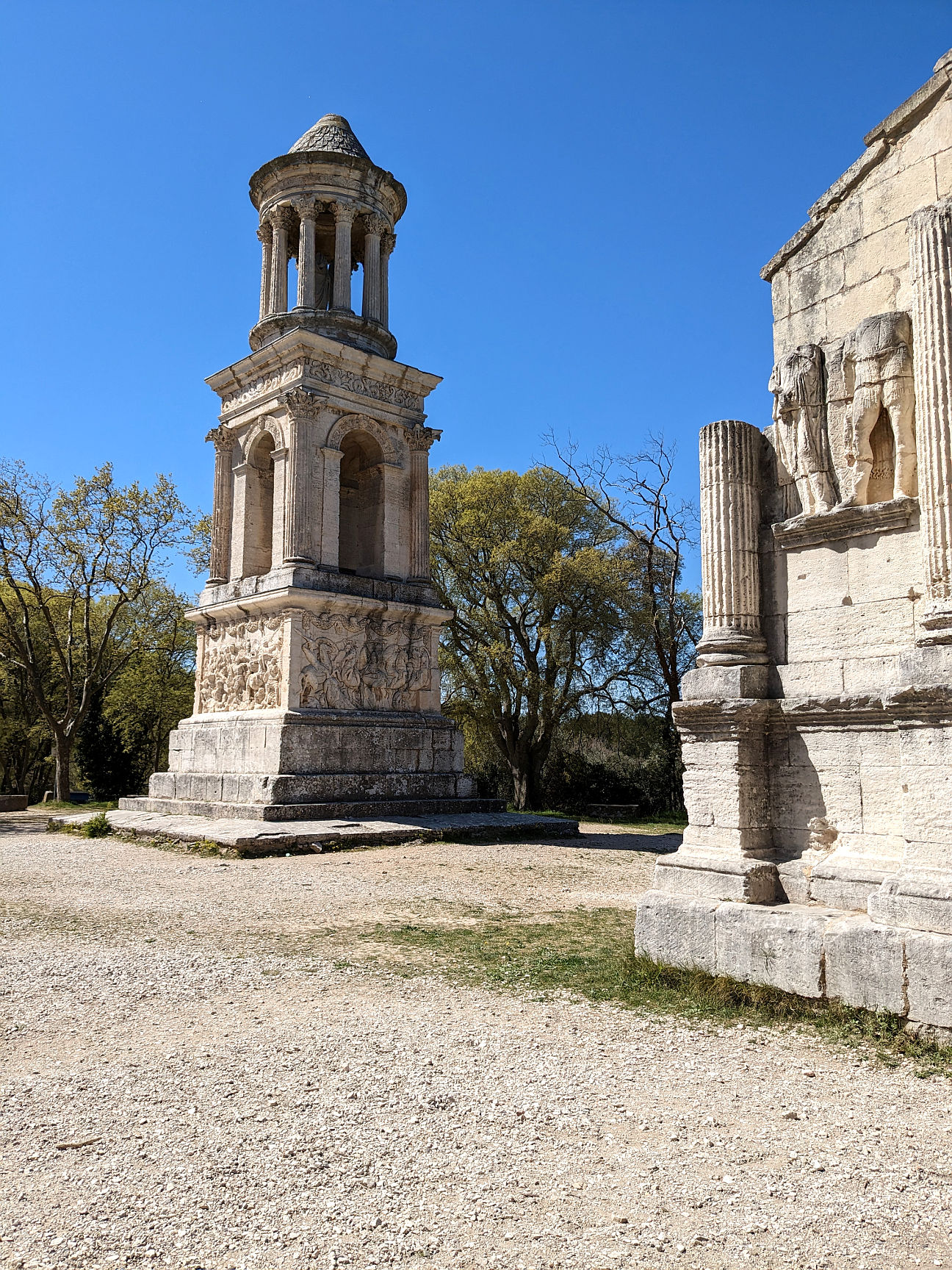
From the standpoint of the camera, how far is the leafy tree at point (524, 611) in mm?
21328

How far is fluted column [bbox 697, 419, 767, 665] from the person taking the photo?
5461mm

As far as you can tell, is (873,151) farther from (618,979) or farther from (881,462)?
(618,979)

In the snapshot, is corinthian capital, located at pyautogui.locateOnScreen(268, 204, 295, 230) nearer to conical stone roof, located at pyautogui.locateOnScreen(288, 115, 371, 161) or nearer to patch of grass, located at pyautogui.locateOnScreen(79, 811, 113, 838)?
conical stone roof, located at pyautogui.locateOnScreen(288, 115, 371, 161)

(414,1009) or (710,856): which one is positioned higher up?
(710,856)

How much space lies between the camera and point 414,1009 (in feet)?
15.2

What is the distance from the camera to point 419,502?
55.5ft

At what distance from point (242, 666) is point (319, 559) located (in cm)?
231

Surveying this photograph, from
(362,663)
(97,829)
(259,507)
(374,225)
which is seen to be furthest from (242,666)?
(374,225)

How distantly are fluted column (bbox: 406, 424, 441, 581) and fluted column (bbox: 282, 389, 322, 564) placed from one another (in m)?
2.20

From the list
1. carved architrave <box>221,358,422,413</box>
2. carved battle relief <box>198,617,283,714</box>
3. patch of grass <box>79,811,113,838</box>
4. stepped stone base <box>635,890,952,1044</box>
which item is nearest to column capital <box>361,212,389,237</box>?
carved architrave <box>221,358,422,413</box>

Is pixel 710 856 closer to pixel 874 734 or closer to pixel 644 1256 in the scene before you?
pixel 874 734

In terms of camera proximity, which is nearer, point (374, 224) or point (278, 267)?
point (278, 267)

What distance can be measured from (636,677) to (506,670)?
3.27 metres

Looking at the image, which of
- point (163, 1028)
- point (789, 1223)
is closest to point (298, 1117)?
point (163, 1028)
